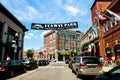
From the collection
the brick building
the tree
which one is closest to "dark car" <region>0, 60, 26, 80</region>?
the brick building

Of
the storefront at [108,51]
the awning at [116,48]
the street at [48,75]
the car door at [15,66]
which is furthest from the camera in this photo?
the storefront at [108,51]

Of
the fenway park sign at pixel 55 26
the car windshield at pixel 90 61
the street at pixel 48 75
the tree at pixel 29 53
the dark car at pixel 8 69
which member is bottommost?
the street at pixel 48 75

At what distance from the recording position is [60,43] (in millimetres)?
90562

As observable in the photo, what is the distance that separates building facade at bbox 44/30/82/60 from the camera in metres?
88.6

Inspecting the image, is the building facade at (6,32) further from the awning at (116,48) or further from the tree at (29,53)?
the tree at (29,53)

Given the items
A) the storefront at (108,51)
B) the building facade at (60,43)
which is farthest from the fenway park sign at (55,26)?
the building facade at (60,43)

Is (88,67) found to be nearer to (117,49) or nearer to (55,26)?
(117,49)

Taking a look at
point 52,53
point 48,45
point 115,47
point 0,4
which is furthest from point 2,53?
A: point 48,45

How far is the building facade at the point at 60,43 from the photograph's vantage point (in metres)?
88.6

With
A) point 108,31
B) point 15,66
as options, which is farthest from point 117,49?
point 15,66

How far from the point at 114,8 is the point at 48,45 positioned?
233ft

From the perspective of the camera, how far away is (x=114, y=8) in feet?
88.3

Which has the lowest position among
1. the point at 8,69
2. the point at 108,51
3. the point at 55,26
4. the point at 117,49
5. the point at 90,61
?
the point at 8,69

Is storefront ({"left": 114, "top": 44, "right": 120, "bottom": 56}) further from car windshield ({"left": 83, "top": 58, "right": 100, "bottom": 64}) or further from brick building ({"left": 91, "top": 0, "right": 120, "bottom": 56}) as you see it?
car windshield ({"left": 83, "top": 58, "right": 100, "bottom": 64})
